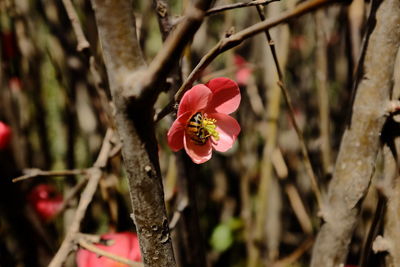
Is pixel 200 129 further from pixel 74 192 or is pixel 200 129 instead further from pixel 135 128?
pixel 74 192

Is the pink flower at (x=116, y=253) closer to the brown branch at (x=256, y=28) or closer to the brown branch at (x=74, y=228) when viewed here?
the brown branch at (x=74, y=228)

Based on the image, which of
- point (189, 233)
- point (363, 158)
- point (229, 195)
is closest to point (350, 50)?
point (363, 158)

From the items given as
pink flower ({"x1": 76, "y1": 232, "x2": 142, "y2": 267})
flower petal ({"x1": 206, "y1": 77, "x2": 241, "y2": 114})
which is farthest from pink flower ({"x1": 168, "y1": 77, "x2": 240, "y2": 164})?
pink flower ({"x1": 76, "y1": 232, "x2": 142, "y2": 267})

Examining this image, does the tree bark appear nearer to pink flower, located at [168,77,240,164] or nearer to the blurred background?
pink flower, located at [168,77,240,164]

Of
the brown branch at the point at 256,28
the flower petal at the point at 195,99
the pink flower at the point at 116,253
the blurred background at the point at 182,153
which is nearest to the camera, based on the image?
the brown branch at the point at 256,28

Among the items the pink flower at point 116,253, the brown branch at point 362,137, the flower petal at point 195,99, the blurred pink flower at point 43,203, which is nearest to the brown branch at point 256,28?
the flower petal at point 195,99

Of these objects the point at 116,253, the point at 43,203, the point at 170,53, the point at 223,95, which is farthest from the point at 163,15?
the point at 43,203
